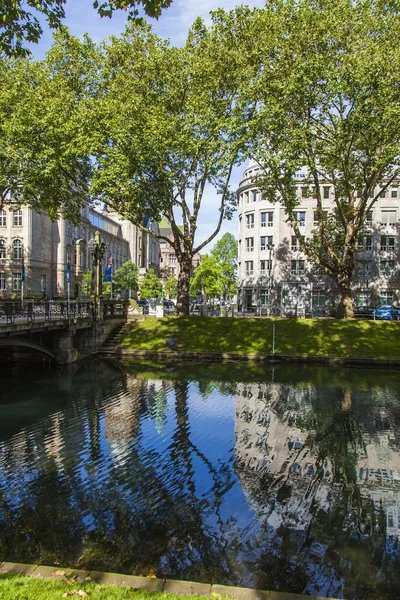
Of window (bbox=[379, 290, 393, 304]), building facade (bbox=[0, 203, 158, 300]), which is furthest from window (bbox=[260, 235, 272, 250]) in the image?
building facade (bbox=[0, 203, 158, 300])

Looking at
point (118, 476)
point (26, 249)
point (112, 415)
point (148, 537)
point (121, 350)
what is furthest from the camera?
point (26, 249)

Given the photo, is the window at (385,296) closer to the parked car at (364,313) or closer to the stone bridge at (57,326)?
the parked car at (364,313)

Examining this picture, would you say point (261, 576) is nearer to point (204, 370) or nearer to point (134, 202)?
point (204, 370)

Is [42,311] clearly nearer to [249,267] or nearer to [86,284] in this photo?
[249,267]

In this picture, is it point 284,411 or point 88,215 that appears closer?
point 284,411

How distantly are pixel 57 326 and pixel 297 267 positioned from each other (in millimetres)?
39414

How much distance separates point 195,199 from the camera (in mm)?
37375

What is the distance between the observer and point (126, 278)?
87.1m

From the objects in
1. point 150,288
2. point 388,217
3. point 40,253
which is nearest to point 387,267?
point 388,217

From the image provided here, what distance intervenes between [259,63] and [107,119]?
1176 cm

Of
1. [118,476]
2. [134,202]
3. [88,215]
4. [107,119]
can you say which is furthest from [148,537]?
[88,215]

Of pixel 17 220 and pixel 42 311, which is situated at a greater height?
pixel 17 220

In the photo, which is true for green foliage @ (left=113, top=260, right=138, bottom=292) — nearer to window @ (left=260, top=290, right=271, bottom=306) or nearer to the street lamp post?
window @ (left=260, top=290, right=271, bottom=306)

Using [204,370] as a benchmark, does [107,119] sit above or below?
above
